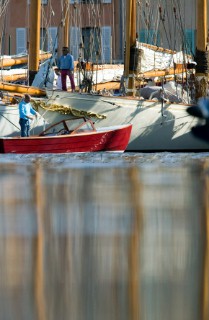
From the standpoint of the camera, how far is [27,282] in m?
10.6

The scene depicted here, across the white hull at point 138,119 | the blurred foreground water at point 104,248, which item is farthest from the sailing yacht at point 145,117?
the blurred foreground water at point 104,248

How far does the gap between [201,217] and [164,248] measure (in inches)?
127

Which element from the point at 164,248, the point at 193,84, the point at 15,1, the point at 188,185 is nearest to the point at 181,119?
the point at 193,84

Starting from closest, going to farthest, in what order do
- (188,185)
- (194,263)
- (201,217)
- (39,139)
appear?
(194,263) → (201,217) → (188,185) → (39,139)

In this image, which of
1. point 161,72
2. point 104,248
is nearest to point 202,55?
point 161,72

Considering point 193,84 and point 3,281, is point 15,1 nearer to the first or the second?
point 193,84

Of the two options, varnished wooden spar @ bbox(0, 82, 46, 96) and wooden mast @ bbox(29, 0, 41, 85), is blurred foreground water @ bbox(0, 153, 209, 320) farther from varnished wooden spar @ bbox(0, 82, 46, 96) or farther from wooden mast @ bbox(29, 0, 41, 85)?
wooden mast @ bbox(29, 0, 41, 85)

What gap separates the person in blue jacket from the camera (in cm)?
3450

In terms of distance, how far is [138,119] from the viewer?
36250 millimetres

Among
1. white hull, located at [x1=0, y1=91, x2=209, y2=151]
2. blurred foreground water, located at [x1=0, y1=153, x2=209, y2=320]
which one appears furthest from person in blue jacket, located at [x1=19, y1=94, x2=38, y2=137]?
blurred foreground water, located at [x1=0, y1=153, x2=209, y2=320]

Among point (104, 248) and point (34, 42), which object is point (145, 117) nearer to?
point (34, 42)

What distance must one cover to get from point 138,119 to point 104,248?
23.5 m

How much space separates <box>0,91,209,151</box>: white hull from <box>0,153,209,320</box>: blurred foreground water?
37.9ft

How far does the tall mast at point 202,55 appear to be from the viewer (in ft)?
120
